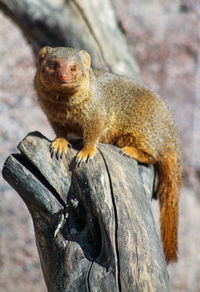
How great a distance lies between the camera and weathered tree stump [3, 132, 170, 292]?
2.21 m

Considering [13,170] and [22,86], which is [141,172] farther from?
[22,86]

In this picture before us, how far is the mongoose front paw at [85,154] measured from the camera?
2607mm

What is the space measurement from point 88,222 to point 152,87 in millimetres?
2477

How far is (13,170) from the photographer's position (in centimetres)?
241

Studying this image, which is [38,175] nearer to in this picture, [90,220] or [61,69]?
[90,220]

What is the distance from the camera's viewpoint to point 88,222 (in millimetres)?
2402

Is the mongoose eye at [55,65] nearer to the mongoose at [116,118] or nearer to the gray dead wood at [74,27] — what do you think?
the mongoose at [116,118]

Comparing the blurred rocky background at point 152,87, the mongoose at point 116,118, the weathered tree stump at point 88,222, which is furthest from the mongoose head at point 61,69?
the blurred rocky background at point 152,87

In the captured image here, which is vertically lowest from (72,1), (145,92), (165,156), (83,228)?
(83,228)

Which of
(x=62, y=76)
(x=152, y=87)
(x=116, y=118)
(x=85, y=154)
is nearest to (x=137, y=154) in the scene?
(x=116, y=118)

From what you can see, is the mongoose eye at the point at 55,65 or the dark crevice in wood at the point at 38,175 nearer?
the dark crevice in wood at the point at 38,175

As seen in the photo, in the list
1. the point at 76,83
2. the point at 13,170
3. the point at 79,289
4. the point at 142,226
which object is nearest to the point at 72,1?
the point at 76,83

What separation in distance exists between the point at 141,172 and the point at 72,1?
178 cm

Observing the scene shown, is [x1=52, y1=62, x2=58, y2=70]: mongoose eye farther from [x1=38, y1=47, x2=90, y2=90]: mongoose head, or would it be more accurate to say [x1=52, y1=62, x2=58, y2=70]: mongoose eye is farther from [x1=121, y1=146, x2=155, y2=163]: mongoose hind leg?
[x1=121, y1=146, x2=155, y2=163]: mongoose hind leg
